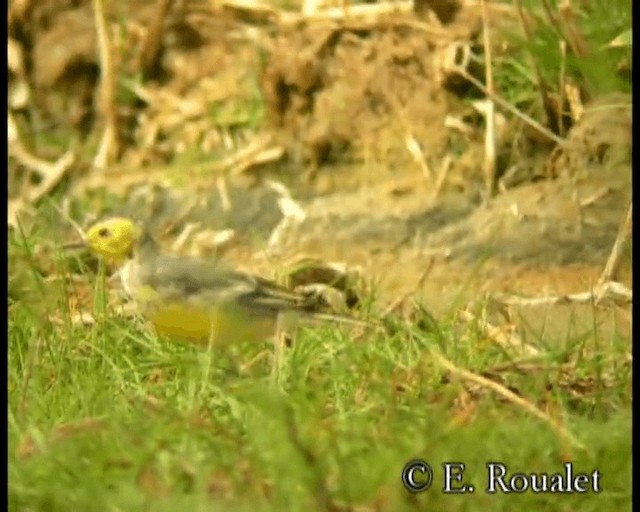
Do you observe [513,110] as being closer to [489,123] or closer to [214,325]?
[489,123]

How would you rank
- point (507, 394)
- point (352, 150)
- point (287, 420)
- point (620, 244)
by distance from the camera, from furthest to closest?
point (352, 150) < point (620, 244) < point (507, 394) < point (287, 420)

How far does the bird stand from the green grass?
22 millimetres

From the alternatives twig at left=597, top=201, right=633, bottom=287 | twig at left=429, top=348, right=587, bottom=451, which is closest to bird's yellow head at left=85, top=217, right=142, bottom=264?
twig at left=429, top=348, right=587, bottom=451

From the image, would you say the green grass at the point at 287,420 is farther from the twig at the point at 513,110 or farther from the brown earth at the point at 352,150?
→ the twig at the point at 513,110

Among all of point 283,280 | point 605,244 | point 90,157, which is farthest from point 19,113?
point 605,244

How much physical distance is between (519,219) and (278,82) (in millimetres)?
294

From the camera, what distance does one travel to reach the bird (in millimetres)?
1750

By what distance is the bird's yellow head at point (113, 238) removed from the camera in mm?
1826

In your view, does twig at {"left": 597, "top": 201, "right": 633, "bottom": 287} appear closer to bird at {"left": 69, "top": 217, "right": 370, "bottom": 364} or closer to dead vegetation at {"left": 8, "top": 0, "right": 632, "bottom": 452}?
dead vegetation at {"left": 8, "top": 0, "right": 632, "bottom": 452}

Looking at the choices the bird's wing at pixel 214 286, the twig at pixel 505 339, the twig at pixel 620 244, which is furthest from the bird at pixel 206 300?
the twig at pixel 620 244

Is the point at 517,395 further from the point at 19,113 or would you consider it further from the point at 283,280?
the point at 19,113

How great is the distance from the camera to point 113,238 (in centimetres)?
183

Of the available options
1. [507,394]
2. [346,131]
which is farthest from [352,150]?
[507,394]

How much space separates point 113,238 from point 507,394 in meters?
0.43
